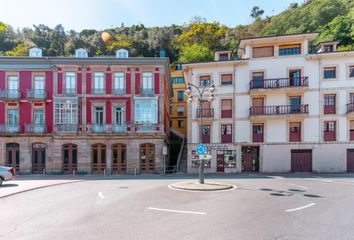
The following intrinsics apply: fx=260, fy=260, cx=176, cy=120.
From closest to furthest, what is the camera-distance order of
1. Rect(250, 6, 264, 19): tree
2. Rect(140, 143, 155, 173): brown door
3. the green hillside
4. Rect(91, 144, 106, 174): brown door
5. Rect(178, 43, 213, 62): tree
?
Rect(91, 144, 106, 174): brown door, Rect(140, 143, 155, 173): brown door, the green hillside, Rect(178, 43, 213, 62): tree, Rect(250, 6, 264, 19): tree

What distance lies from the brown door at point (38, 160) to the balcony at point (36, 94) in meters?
5.49

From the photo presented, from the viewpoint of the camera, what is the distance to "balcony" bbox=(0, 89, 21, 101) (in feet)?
90.3

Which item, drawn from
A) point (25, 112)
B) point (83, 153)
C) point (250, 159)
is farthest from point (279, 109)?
point (25, 112)

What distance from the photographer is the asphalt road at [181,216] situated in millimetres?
7125

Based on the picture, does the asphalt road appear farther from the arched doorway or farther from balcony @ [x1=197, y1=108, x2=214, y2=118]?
balcony @ [x1=197, y1=108, x2=214, y2=118]

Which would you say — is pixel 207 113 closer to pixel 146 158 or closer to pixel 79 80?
pixel 146 158

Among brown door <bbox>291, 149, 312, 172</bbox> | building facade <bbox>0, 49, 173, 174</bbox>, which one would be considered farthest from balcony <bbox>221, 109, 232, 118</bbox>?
brown door <bbox>291, 149, 312, 172</bbox>

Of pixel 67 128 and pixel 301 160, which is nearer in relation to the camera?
pixel 67 128

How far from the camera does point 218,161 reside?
28953 millimetres

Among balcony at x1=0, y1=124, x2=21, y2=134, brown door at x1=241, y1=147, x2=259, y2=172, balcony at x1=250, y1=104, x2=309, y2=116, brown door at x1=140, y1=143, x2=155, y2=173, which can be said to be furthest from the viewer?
brown door at x1=241, y1=147, x2=259, y2=172

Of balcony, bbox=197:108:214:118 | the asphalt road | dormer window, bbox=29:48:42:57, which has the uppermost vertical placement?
dormer window, bbox=29:48:42:57

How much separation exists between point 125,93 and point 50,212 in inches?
775

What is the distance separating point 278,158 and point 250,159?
9.67 ft

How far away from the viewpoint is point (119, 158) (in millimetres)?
28047
